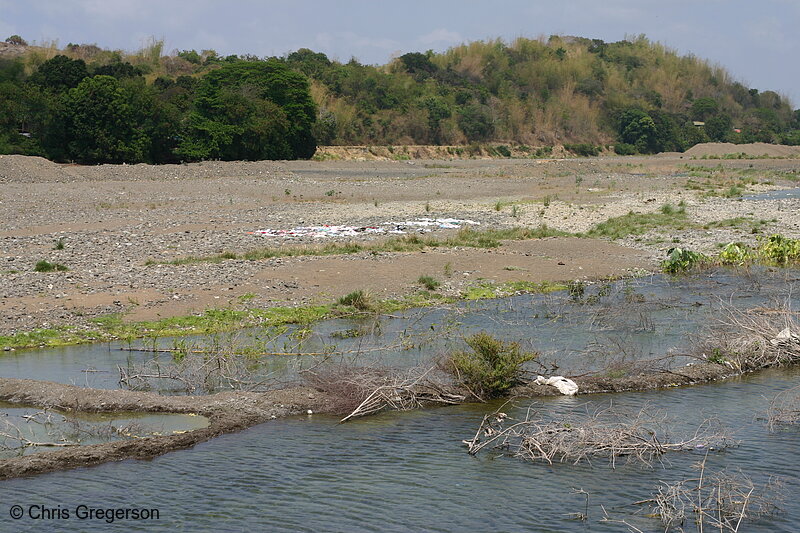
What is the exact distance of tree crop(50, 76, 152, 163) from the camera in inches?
2082

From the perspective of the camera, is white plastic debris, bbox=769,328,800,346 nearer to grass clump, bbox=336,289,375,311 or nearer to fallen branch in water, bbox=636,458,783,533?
fallen branch in water, bbox=636,458,783,533

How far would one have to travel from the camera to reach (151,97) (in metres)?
55.6

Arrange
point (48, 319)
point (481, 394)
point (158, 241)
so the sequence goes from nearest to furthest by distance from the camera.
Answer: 1. point (481, 394)
2. point (48, 319)
3. point (158, 241)

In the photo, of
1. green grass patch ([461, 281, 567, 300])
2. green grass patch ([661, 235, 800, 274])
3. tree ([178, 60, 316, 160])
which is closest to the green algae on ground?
green grass patch ([461, 281, 567, 300])

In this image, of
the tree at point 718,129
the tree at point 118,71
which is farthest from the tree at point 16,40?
the tree at point 718,129

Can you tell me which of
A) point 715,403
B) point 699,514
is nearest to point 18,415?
point 699,514

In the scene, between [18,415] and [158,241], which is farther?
[158,241]

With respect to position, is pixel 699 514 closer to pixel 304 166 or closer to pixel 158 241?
pixel 158 241

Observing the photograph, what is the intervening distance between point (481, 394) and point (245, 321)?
5.85 meters

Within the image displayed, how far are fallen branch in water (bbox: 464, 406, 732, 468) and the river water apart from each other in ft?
0.49

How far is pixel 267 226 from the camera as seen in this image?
28.3 m

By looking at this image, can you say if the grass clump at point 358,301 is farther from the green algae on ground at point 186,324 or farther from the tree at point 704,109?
the tree at point 704,109

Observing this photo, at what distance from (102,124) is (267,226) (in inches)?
1156

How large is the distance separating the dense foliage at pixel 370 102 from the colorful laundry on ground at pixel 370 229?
1166 inches
